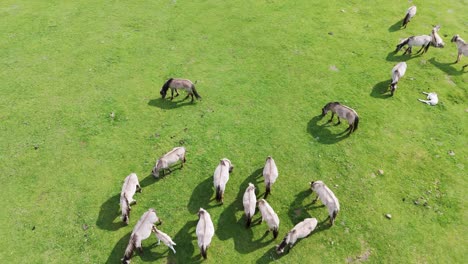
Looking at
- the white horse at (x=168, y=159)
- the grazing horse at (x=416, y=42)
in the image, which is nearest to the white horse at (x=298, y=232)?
the white horse at (x=168, y=159)

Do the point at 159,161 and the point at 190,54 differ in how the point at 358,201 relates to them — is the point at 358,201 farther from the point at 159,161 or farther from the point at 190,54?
the point at 190,54

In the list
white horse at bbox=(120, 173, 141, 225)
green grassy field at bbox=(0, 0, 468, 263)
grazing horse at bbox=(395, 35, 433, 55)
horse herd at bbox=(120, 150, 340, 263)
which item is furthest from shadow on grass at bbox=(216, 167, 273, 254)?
grazing horse at bbox=(395, 35, 433, 55)

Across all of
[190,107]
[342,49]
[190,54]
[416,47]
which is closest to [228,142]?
[190,107]

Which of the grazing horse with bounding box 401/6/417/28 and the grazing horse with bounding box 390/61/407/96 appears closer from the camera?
the grazing horse with bounding box 390/61/407/96

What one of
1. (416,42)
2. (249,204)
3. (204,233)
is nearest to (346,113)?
(249,204)

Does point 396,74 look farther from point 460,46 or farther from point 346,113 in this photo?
point 460,46

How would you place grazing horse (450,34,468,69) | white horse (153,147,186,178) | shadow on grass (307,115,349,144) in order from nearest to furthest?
white horse (153,147,186,178) < shadow on grass (307,115,349,144) < grazing horse (450,34,468,69)

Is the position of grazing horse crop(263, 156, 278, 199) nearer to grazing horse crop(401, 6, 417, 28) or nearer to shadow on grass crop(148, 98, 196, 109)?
shadow on grass crop(148, 98, 196, 109)

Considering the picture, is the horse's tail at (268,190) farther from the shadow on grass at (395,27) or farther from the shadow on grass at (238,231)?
the shadow on grass at (395,27)
